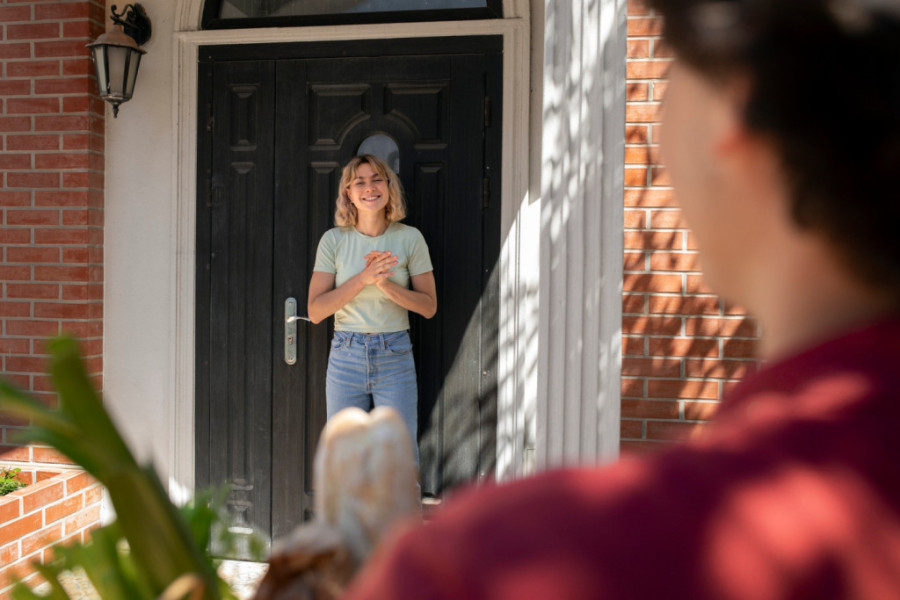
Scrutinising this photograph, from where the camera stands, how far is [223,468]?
4.52m

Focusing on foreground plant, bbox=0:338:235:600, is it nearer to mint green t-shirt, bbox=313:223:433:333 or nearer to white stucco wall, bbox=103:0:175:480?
mint green t-shirt, bbox=313:223:433:333

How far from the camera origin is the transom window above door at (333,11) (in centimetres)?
418

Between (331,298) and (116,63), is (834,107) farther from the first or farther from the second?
(116,63)

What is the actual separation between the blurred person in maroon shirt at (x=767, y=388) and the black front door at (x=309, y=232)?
370cm

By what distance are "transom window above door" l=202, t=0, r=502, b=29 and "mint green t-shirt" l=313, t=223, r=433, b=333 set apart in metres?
1.13

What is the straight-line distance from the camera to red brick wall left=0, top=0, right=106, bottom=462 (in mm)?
4344

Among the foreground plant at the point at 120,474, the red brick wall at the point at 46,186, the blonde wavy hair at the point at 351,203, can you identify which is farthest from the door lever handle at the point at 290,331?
the foreground plant at the point at 120,474

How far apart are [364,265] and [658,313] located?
5.17 ft

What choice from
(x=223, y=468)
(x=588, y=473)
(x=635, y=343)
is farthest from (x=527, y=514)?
(x=223, y=468)

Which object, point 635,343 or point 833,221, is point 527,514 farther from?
point 635,343

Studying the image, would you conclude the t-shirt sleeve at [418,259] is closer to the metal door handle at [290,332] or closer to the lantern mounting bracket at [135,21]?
the metal door handle at [290,332]

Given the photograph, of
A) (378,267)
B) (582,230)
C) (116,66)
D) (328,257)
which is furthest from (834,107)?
(116,66)

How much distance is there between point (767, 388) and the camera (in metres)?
0.42

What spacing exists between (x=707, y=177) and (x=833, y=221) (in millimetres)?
74
